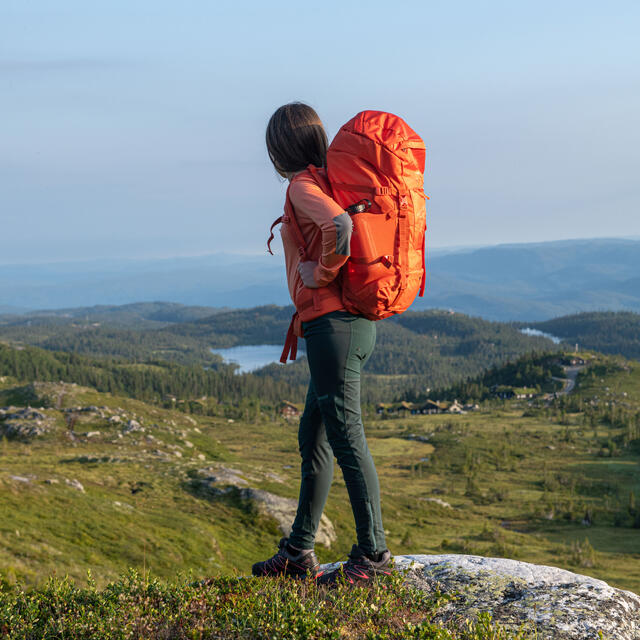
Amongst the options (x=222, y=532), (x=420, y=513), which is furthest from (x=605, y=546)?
(x=222, y=532)

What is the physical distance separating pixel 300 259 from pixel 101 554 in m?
15.0

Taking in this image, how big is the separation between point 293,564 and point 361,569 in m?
0.79

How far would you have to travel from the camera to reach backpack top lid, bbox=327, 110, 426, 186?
16.6 ft

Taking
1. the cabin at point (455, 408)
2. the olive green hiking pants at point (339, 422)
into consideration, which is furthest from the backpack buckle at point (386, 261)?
the cabin at point (455, 408)

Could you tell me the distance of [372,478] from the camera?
Answer: 5.62 meters

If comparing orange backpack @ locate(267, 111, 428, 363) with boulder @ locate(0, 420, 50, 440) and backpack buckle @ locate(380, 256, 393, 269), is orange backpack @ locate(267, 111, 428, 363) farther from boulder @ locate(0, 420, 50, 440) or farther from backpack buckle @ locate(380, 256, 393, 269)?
boulder @ locate(0, 420, 50, 440)

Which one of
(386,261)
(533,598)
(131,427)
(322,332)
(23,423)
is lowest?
(131,427)

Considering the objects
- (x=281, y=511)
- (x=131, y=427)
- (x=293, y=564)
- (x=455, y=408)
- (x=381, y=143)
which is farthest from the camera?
(x=455, y=408)

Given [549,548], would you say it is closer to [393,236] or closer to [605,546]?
[605,546]

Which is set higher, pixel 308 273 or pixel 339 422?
pixel 308 273

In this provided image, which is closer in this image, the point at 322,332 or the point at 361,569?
the point at 322,332

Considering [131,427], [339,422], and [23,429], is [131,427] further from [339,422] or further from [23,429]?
[339,422]

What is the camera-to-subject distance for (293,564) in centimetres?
607

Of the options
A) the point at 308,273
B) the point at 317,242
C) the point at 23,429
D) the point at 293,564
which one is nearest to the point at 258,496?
the point at 293,564
